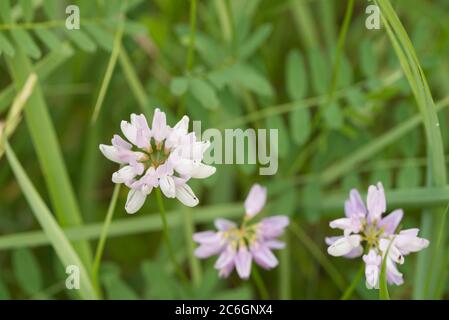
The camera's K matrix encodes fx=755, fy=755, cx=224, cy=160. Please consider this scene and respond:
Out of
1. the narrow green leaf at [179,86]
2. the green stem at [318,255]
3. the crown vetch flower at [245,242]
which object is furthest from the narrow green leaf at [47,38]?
the green stem at [318,255]

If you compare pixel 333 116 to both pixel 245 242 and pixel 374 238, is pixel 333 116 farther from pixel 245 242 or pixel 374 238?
pixel 374 238

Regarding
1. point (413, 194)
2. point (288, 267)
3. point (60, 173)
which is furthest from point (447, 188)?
point (60, 173)

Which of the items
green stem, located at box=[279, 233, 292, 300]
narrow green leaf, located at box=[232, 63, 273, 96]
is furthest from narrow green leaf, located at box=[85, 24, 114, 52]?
green stem, located at box=[279, 233, 292, 300]

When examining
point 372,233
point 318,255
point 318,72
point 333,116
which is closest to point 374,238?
point 372,233

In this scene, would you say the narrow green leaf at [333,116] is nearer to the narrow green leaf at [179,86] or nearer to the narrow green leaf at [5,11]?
the narrow green leaf at [179,86]

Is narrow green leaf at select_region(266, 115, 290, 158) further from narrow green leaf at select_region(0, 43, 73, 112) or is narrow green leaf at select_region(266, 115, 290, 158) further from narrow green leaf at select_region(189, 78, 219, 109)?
narrow green leaf at select_region(0, 43, 73, 112)

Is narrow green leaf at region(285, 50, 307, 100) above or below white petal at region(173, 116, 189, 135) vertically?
above

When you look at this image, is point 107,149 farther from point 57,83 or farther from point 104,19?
point 57,83
